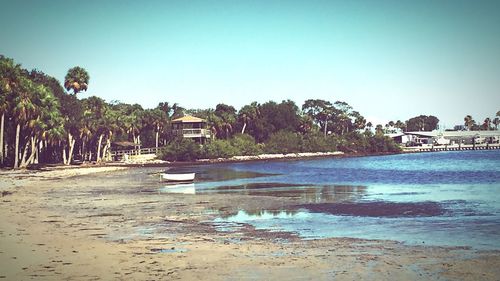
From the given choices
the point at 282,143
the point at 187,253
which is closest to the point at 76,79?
the point at 282,143

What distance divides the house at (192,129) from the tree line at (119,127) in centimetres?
230

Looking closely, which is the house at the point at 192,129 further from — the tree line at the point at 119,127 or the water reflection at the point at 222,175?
the water reflection at the point at 222,175

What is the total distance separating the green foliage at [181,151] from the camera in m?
80.9

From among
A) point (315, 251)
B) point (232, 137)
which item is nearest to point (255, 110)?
point (232, 137)

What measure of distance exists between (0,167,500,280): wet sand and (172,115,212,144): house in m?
66.2

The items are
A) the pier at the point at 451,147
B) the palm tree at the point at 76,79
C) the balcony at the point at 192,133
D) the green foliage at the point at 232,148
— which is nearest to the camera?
the palm tree at the point at 76,79

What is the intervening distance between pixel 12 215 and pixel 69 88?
54.8m

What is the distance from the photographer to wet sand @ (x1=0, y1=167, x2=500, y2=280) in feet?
36.0

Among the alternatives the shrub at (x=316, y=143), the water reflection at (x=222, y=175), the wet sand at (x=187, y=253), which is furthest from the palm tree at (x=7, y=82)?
the shrub at (x=316, y=143)

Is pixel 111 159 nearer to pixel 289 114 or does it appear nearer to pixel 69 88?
pixel 69 88

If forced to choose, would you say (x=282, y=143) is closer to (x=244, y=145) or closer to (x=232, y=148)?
(x=244, y=145)

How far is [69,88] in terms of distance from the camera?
7144 centimetres

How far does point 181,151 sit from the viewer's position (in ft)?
268

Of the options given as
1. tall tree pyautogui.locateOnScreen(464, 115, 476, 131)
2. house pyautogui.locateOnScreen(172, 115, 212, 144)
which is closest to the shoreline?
house pyautogui.locateOnScreen(172, 115, 212, 144)
